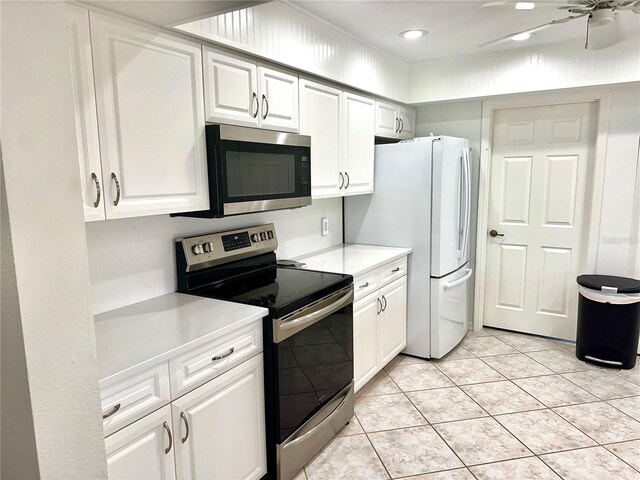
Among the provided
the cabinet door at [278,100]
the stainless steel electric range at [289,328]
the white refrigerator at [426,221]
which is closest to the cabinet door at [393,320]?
the white refrigerator at [426,221]

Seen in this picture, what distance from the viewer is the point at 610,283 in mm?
3178

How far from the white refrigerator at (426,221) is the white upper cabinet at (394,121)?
8.1 inches

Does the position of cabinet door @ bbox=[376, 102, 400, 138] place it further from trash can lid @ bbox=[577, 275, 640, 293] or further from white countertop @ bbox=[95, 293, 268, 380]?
white countertop @ bbox=[95, 293, 268, 380]

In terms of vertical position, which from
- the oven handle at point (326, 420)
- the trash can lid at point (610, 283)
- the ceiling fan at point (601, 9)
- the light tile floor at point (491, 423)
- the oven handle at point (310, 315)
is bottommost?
the light tile floor at point (491, 423)

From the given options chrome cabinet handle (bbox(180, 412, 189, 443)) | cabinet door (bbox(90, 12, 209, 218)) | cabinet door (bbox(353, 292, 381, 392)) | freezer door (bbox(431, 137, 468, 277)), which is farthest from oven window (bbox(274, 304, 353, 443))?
freezer door (bbox(431, 137, 468, 277))

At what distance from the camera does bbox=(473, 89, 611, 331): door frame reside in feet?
11.0

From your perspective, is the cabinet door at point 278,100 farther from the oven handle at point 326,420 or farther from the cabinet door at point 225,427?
the oven handle at point 326,420

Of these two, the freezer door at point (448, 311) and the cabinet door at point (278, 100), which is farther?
the freezer door at point (448, 311)

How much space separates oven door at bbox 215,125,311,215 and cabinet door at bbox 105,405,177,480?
36.6 inches

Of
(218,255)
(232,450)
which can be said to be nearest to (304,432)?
(232,450)

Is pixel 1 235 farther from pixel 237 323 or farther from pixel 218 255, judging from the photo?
pixel 218 255

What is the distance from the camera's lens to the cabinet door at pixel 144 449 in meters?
1.31

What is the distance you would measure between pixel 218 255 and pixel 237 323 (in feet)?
2.15

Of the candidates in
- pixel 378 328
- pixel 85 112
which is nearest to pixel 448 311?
pixel 378 328
